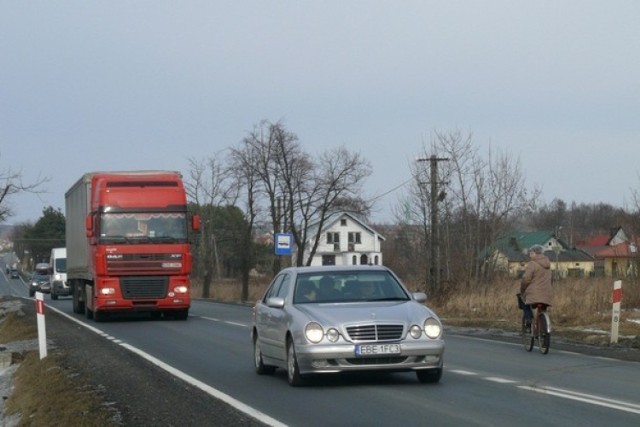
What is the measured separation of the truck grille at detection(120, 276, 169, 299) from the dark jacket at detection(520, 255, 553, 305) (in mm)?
13451

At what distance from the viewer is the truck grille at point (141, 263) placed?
28.5 metres

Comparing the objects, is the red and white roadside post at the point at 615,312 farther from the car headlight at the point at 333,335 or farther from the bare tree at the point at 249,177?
the bare tree at the point at 249,177

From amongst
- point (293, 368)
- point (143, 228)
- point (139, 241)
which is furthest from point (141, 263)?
point (293, 368)

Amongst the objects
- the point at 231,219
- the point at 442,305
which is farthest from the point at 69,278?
the point at 231,219

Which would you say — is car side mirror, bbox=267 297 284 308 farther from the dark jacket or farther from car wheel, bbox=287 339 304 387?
the dark jacket

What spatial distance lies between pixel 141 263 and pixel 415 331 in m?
17.4

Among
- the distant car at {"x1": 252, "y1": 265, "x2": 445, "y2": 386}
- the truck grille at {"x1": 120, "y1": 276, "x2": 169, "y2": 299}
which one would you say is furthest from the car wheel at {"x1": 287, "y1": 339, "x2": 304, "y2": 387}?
the truck grille at {"x1": 120, "y1": 276, "x2": 169, "y2": 299}

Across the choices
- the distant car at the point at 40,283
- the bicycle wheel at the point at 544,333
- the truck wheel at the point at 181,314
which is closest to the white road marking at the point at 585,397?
the bicycle wheel at the point at 544,333

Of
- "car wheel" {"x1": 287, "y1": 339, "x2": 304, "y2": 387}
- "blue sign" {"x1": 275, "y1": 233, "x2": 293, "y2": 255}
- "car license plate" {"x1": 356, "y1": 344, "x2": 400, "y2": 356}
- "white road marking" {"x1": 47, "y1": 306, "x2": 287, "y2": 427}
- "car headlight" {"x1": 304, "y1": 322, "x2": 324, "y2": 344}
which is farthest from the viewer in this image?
"blue sign" {"x1": 275, "y1": 233, "x2": 293, "y2": 255}

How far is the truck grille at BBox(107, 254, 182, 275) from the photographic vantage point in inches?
1123

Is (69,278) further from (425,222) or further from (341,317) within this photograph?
(341,317)

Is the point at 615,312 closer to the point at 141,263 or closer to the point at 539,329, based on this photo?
the point at 539,329

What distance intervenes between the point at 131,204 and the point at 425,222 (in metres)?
23.2

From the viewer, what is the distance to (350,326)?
12.1 m
